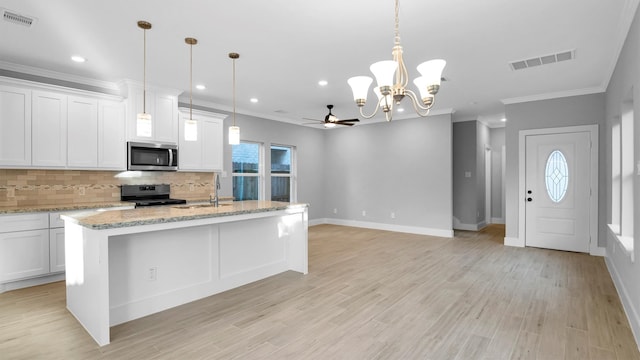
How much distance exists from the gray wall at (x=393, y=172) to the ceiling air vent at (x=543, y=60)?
8.94 ft

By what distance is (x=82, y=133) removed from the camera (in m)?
4.33

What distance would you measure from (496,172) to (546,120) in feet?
11.7

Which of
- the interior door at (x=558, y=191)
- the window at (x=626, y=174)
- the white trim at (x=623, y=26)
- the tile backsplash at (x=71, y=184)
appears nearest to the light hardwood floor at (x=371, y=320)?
the window at (x=626, y=174)

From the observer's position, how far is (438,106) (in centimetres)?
652

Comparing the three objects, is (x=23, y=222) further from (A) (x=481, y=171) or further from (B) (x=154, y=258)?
(A) (x=481, y=171)

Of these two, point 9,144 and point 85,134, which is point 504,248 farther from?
point 9,144

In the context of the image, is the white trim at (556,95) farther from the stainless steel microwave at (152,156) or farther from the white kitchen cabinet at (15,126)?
the white kitchen cabinet at (15,126)

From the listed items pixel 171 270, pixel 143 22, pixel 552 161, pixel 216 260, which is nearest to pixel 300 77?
pixel 143 22

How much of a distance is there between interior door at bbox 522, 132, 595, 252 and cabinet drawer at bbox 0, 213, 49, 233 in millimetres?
7187

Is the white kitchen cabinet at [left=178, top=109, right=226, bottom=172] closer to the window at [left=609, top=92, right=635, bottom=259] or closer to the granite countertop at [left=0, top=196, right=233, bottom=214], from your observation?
the granite countertop at [left=0, top=196, right=233, bottom=214]

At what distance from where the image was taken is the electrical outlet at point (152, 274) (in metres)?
2.96

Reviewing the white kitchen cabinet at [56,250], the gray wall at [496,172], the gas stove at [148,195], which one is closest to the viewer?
the white kitchen cabinet at [56,250]

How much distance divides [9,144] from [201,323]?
3.22m

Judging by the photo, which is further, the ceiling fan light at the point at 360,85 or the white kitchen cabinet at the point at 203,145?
the white kitchen cabinet at the point at 203,145
